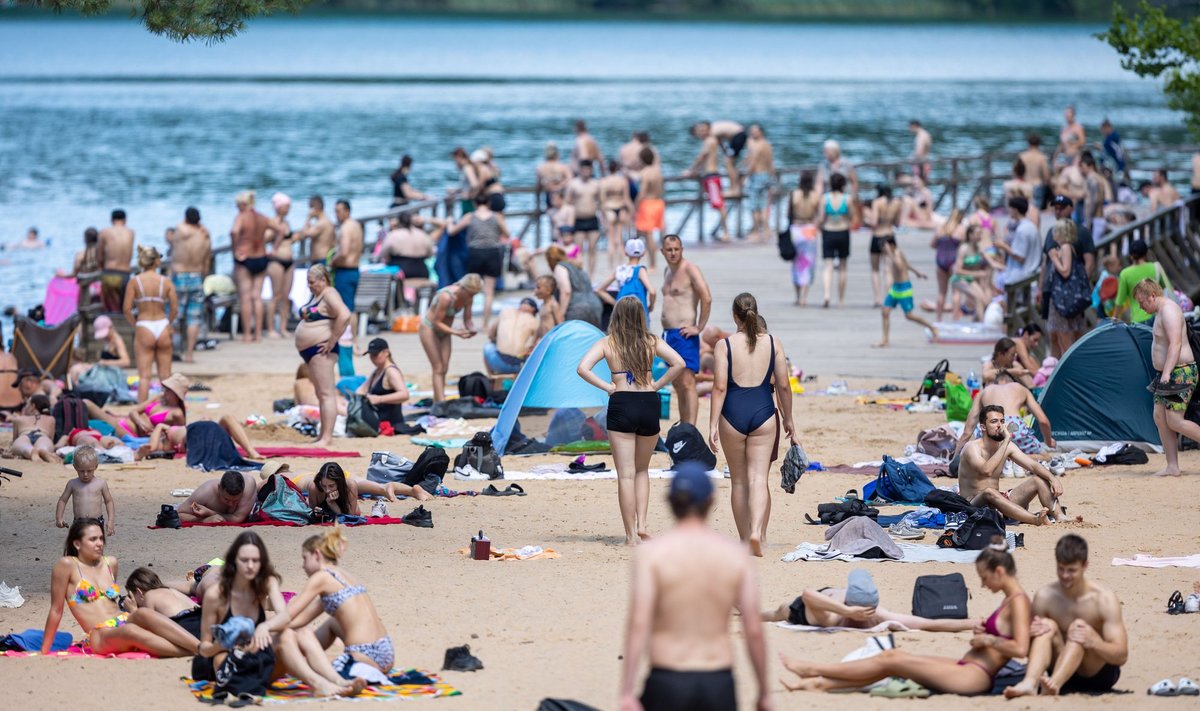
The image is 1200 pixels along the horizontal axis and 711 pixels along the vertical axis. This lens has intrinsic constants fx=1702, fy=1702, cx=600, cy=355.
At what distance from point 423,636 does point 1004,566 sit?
294 cm

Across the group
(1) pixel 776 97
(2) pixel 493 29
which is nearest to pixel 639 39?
(2) pixel 493 29

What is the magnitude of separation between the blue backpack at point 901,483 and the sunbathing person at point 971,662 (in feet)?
12.5

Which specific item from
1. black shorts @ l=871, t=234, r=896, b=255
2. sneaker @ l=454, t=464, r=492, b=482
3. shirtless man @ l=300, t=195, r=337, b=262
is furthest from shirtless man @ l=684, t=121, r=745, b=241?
sneaker @ l=454, t=464, r=492, b=482

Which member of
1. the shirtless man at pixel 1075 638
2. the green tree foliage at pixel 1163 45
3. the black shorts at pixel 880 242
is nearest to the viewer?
the shirtless man at pixel 1075 638

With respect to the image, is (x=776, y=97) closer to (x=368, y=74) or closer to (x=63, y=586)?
(x=368, y=74)

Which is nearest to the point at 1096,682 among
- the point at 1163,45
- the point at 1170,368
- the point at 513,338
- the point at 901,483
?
the point at 901,483

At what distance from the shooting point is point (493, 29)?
178 m

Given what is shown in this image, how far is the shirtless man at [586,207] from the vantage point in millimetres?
21875

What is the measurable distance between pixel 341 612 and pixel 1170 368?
256 inches

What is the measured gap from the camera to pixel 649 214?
22031 mm

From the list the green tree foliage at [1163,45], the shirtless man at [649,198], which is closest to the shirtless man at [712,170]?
the shirtless man at [649,198]

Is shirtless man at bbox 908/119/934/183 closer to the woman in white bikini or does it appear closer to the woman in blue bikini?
the woman in white bikini

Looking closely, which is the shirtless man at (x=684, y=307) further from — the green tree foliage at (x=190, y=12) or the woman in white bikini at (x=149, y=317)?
the woman in white bikini at (x=149, y=317)

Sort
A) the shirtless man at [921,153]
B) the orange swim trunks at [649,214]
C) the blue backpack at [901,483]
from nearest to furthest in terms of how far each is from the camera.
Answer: the blue backpack at [901,483] < the orange swim trunks at [649,214] < the shirtless man at [921,153]
